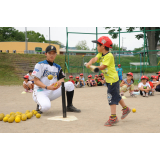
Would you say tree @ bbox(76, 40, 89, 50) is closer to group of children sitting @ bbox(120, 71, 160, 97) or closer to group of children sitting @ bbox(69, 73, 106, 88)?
group of children sitting @ bbox(69, 73, 106, 88)

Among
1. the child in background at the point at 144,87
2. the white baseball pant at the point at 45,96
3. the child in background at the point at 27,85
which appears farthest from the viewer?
the child in background at the point at 27,85

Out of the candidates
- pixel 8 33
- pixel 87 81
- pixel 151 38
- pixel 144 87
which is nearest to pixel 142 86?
pixel 144 87

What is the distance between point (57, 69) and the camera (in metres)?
5.94

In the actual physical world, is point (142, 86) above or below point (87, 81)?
above

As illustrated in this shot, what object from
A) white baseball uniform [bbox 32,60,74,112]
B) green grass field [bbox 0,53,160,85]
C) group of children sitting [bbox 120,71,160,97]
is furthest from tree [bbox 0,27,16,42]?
white baseball uniform [bbox 32,60,74,112]

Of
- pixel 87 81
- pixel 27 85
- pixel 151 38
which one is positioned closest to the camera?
pixel 27 85

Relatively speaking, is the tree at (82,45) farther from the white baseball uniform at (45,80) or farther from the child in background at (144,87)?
the white baseball uniform at (45,80)

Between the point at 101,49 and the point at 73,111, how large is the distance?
2317mm

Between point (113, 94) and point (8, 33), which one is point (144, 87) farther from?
point (8, 33)

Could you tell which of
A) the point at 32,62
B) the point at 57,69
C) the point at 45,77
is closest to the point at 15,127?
the point at 45,77

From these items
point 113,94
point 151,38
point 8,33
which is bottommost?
point 113,94

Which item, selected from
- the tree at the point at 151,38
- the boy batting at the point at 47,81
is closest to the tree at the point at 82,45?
the tree at the point at 151,38

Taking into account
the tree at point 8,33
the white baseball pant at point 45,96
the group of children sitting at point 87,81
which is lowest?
the group of children sitting at point 87,81

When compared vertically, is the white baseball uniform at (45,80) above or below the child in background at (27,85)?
above
